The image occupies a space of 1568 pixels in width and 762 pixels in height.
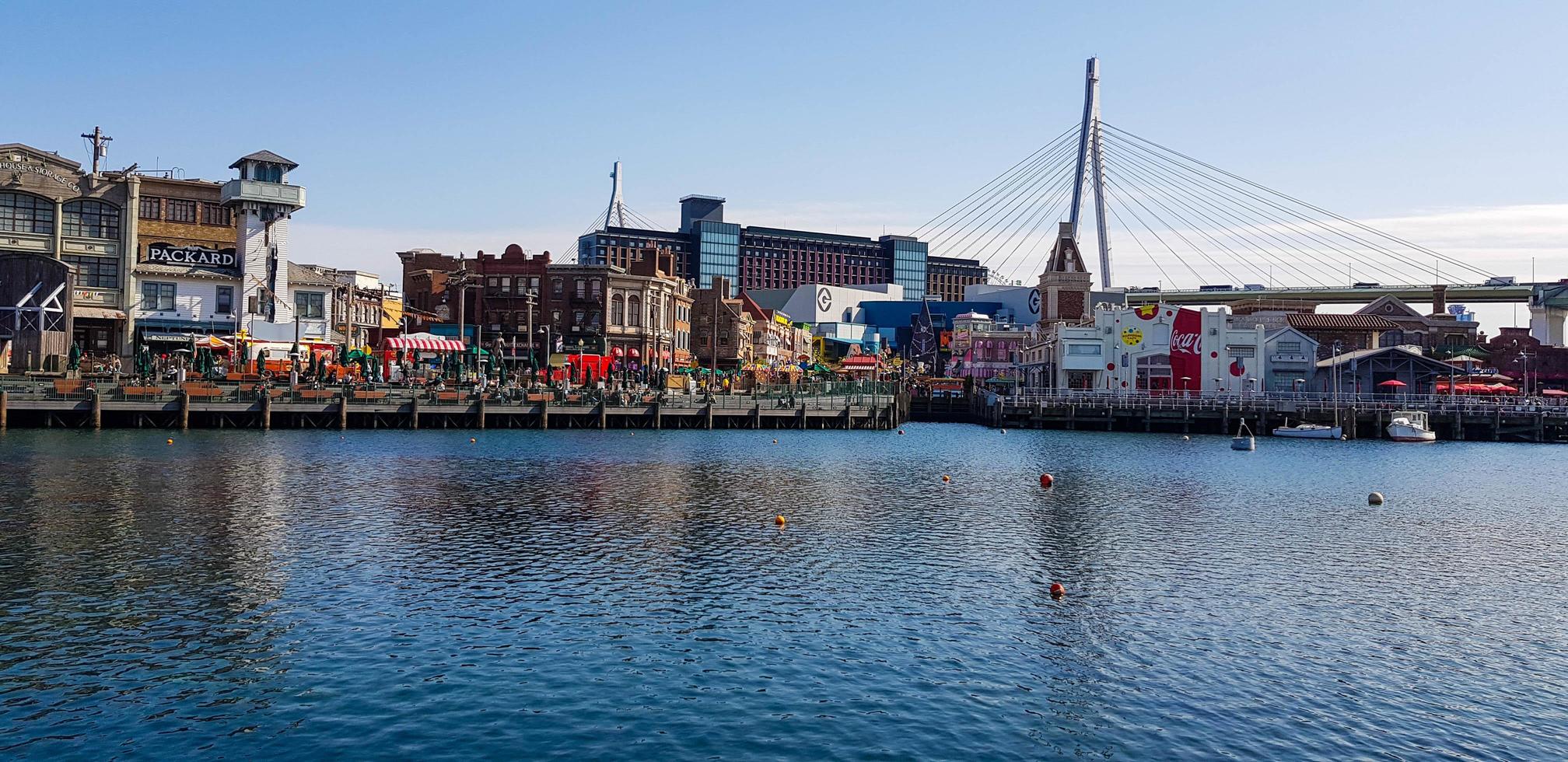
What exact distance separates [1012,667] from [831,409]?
72.3 metres

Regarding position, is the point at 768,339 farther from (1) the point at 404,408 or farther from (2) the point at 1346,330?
(1) the point at 404,408

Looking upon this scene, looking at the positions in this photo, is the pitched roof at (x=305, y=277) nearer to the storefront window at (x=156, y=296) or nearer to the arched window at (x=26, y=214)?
the storefront window at (x=156, y=296)

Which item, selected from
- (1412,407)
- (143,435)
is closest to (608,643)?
(143,435)

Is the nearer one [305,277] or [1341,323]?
[305,277]

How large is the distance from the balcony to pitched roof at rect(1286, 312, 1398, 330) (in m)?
104

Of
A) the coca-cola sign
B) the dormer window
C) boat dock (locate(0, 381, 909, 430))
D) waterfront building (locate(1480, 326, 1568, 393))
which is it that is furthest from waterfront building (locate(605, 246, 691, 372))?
waterfront building (locate(1480, 326, 1568, 393))

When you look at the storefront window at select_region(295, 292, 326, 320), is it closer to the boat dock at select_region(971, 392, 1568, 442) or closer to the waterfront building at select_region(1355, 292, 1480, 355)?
the boat dock at select_region(971, 392, 1568, 442)

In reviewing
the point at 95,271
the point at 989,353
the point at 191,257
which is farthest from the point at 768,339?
the point at 95,271

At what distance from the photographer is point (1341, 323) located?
442ft

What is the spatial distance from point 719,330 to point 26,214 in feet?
291

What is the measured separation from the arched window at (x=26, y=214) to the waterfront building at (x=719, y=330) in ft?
270

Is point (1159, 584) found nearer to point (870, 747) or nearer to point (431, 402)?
point (870, 747)

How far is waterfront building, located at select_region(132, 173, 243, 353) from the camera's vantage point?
93.1m

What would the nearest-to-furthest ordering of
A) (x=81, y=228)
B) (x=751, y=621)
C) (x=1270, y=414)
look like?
1. (x=751, y=621)
2. (x=81, y=228)
3. (x=1270, y=414)
